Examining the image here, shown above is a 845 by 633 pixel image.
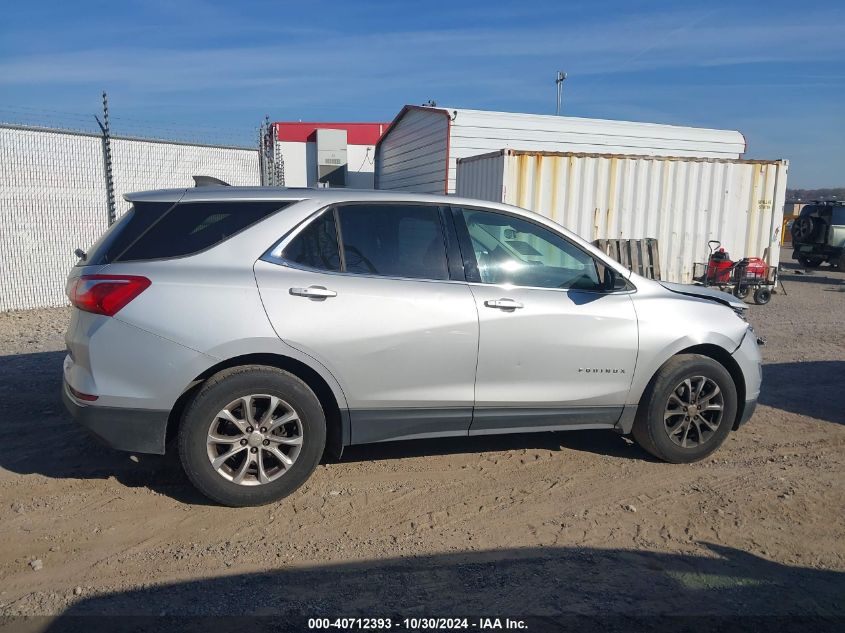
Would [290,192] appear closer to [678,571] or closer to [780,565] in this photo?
[678,571]

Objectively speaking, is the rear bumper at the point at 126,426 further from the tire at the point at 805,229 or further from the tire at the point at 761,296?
the tire at the point at 805,229

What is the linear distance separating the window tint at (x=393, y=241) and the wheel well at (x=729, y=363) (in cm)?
190

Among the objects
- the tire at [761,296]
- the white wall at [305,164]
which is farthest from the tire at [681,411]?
the white wall at [305,164]

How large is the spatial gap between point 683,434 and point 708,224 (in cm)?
1015

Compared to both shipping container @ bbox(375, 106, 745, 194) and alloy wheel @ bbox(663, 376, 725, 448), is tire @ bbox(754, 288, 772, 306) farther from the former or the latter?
alloy wheel @ bbox(663, 376, 725, 448)

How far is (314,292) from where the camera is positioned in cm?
400

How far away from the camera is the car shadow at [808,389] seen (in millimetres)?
6195

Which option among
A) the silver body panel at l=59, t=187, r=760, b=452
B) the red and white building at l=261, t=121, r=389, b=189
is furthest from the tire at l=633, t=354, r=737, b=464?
the red and white building at l=261, t=121, r=389, b=189

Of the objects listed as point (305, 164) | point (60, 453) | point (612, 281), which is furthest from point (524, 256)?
point (305, 164)

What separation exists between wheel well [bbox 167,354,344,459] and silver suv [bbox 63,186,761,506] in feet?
0.04

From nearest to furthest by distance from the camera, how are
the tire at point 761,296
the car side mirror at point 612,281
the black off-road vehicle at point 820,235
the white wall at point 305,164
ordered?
the car side mirror at point 612,281, the tire at point 761,296, the black off-road vehicle at point 820,235, the white wall at point 305,164

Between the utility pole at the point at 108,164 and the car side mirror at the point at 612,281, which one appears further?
the utility pole at the point at 108,164

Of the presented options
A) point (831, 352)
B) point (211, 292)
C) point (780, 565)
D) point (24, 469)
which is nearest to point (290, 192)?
point (211, 292)

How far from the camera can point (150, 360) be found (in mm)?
3766
